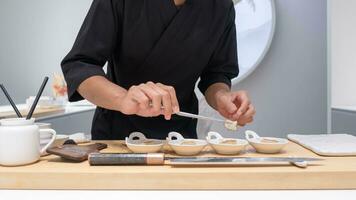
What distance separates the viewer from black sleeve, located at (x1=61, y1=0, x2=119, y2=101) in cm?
82

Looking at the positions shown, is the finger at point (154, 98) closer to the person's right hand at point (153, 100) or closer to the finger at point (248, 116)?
the person's right hand at point (153, 100)

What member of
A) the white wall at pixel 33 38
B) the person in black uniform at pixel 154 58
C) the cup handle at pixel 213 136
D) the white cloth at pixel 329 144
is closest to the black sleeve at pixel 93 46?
the person in black uniform at pixel 154 58

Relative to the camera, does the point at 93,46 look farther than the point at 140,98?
Yes

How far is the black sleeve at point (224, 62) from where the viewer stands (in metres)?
1.11

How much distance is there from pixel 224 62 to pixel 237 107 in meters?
0.27

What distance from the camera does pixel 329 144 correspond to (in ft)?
2.55

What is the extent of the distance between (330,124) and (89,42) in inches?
54.5

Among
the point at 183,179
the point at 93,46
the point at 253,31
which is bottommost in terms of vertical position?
the point at 183,179

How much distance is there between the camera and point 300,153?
0.74m

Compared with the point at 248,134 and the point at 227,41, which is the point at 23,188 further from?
the point at 227,41

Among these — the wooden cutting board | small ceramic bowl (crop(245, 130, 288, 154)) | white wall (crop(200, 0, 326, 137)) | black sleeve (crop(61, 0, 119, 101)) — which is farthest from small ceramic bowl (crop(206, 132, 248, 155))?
white wall (crop(200, 0, 326, 137))

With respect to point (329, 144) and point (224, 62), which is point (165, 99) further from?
point (224, 62)

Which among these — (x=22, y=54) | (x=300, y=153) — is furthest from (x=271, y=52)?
(x=22, y=54)

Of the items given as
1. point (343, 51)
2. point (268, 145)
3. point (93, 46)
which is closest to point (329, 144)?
point (268, 145)
